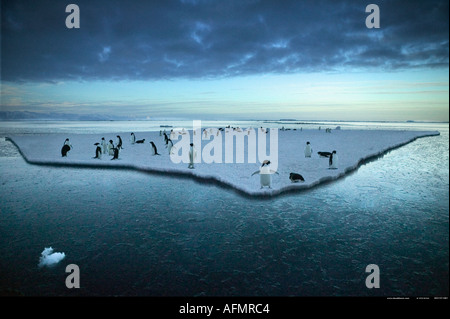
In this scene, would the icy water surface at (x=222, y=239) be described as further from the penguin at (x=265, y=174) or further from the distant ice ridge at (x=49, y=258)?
the penguin at (x=265, y=174)

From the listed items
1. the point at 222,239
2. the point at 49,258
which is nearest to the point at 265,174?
the point at 222,239

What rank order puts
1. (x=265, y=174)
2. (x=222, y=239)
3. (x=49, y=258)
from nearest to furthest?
(x=49, y=258) → (x=222, y=239) → (x=265, y=174)

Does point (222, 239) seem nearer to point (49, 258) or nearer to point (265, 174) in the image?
point (49, 258)

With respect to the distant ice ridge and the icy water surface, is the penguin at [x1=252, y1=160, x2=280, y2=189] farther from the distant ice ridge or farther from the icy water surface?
the distant ice ridge

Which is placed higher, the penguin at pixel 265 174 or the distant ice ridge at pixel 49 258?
the penguin at pixel 265 174

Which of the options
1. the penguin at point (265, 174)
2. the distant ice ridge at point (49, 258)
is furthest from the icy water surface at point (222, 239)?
the penguin at point (265, 174)
